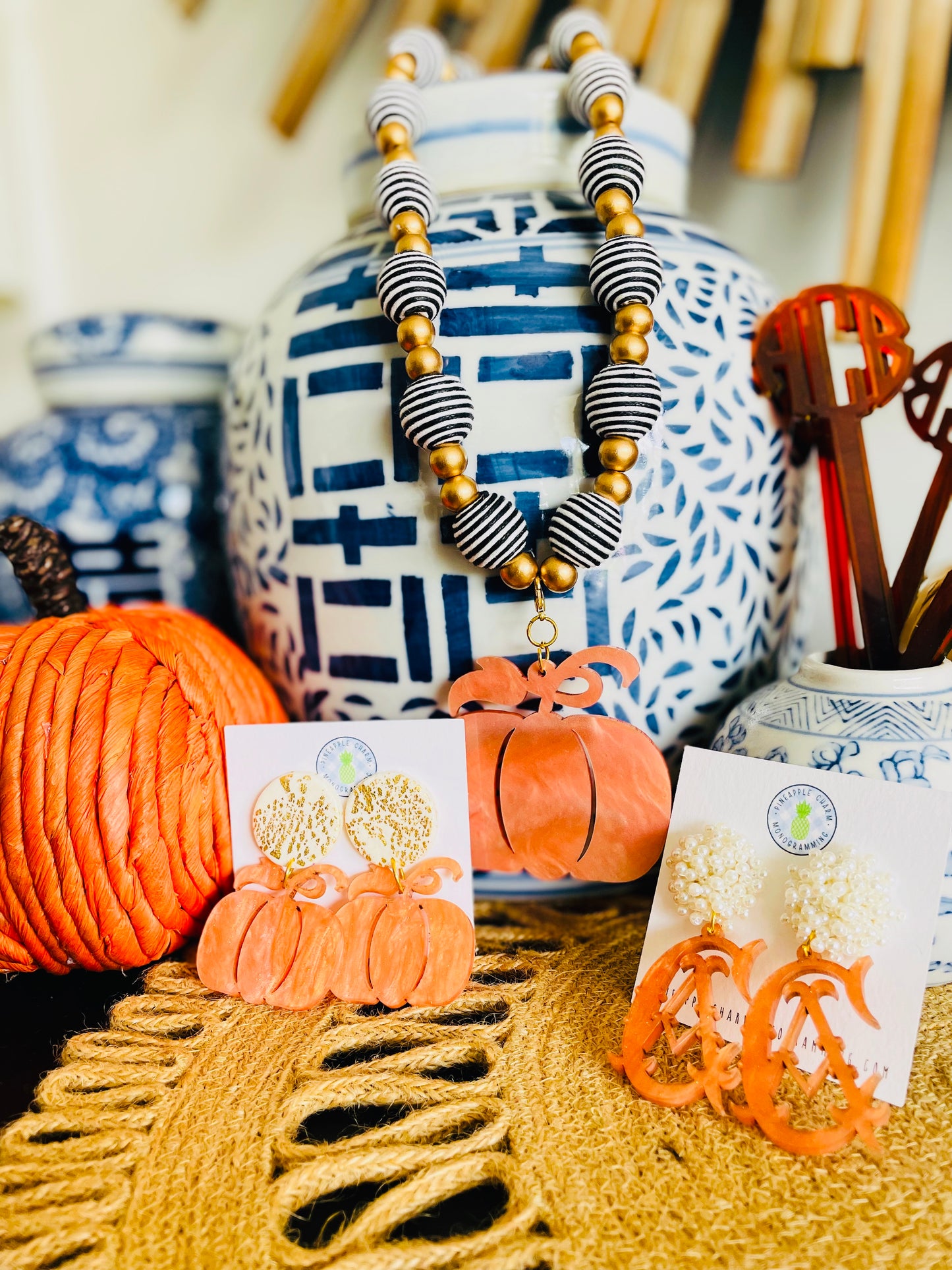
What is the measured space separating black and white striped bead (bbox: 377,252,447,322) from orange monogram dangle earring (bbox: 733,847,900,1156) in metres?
0.32

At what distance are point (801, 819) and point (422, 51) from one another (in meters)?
0.53

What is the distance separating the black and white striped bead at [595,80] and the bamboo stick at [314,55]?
36 cm

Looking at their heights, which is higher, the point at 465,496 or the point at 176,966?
the point at 465,496

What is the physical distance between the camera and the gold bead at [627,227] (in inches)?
18.0

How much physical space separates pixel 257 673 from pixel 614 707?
22cm

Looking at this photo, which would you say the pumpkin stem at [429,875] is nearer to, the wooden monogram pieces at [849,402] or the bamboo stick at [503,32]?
the wooden monogram pieces at [849,402]

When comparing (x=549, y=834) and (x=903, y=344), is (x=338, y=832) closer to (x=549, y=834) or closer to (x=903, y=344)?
(x=549, y=834)

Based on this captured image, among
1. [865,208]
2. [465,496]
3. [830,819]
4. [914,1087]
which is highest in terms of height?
[865,208]

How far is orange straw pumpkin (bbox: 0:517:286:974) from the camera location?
1.38ft

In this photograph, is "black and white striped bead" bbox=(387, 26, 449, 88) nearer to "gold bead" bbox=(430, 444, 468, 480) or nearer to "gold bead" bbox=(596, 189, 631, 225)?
"gold bead" bbox=(596, 189, 631, 225)

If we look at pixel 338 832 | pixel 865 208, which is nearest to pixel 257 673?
pixel 338 832

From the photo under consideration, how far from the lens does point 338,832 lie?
45 cm

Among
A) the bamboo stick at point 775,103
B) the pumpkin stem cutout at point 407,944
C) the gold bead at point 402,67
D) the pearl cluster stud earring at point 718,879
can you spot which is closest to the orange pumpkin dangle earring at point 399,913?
the pumpkin stem cutout at point 407,944

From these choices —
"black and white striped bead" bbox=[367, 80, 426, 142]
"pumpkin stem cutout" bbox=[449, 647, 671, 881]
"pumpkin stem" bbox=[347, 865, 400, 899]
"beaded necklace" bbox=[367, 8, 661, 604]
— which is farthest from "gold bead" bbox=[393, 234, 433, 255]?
"pumpkin stem" bbox=[347, 865, 400, 899]
